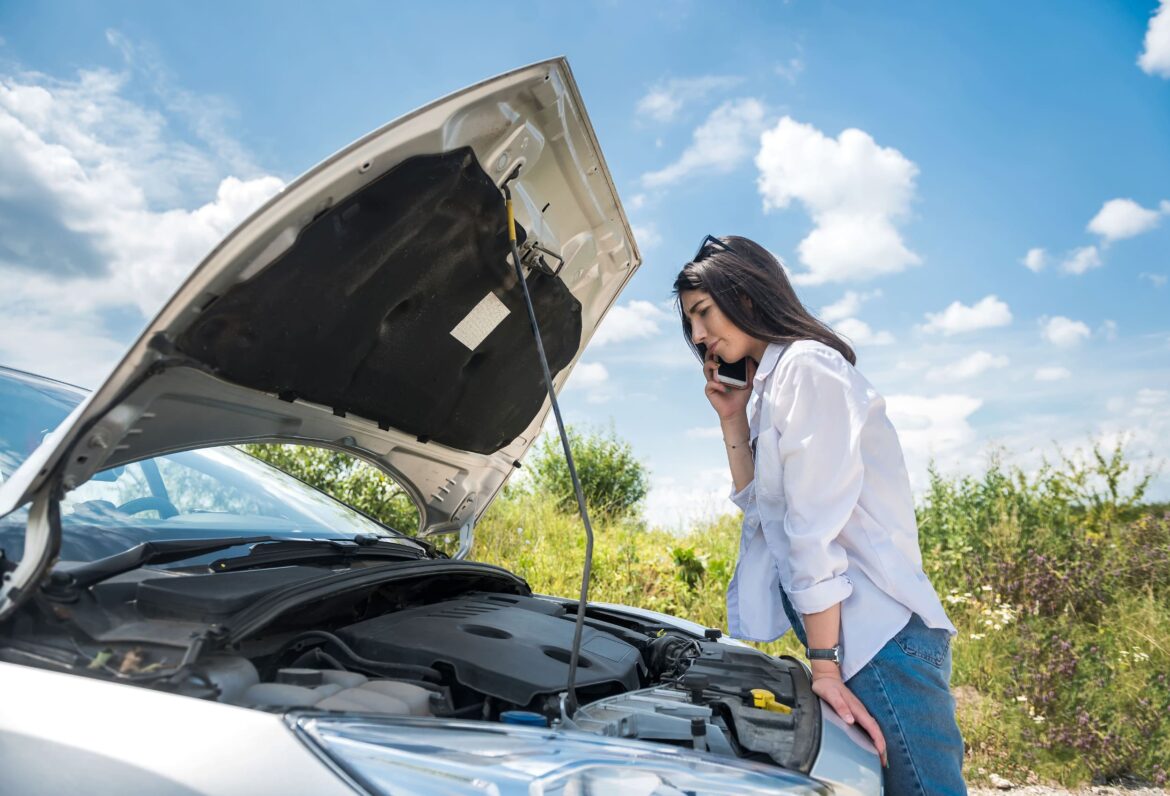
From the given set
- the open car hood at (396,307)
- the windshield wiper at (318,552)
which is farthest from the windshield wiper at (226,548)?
the open car hood at (396,307)

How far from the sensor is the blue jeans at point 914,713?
5.63ft

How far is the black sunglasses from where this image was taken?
7.01 feet

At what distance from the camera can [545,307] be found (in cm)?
258

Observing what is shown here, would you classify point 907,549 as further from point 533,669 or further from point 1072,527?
point 1072,527

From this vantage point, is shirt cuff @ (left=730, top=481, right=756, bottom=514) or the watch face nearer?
the watch face

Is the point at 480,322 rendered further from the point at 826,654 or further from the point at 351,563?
the point at 826,654

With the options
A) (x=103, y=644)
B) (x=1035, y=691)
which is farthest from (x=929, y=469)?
(x=103, y=644)

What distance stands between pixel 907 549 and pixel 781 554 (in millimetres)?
291

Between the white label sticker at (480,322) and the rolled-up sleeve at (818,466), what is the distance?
963 mm

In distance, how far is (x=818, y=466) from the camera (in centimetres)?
174

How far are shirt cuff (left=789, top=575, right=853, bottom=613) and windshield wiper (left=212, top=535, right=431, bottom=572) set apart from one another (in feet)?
4.13

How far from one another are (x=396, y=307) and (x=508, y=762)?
134 centimetres

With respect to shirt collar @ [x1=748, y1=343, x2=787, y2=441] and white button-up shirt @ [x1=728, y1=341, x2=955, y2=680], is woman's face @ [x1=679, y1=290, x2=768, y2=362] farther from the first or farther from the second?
white button-up shirt @ [x1=728, y1=341, x2=955, y2=680]

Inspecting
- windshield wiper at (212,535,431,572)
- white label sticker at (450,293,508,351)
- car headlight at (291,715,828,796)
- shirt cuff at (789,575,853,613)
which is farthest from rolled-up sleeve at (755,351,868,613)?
windshield wiper at (212,535,431,572)
